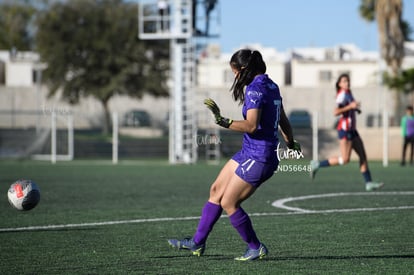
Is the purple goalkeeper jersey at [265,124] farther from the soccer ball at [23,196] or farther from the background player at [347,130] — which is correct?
the background player at [347,130]

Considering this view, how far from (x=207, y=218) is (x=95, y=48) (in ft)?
167

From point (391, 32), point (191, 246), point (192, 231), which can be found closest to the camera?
point (191, 246)

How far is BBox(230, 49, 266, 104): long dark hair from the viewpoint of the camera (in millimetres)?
7824

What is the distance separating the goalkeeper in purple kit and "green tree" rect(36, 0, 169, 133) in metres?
50.0

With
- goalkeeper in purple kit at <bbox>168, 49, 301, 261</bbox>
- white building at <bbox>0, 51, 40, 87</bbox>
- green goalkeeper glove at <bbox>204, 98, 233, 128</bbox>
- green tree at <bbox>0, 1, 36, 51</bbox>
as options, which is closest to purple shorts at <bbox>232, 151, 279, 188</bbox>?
goalkeeper in purple kit at <bbox>168, 49, 301, 261</bbox>

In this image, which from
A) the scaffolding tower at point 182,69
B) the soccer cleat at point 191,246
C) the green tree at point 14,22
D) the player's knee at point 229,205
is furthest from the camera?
the green tree at point 14,22

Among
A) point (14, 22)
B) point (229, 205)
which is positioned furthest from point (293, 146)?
point (14, 22)

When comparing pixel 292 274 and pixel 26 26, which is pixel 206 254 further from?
pixel 26 26

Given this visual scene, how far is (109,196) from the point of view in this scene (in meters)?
15.7

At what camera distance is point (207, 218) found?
8.09 m

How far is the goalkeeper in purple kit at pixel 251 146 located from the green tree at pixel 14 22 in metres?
81.2

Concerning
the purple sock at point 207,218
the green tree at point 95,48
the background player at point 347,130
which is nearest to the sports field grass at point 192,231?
the purple sock at point 207,218

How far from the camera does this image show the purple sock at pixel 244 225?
791cm

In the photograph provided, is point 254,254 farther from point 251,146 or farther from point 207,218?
point 251,146
